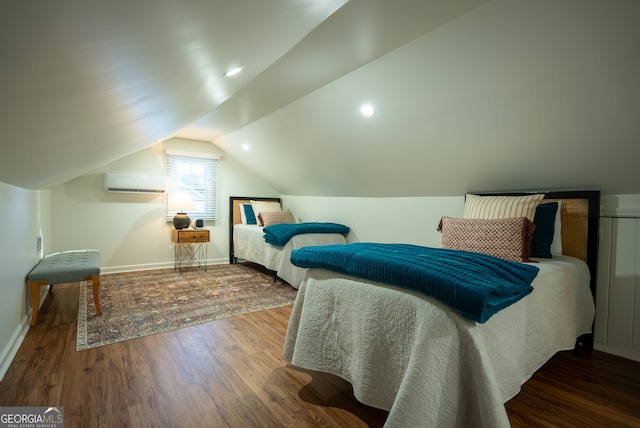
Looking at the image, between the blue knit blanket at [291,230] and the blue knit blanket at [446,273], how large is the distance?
201 centimetres

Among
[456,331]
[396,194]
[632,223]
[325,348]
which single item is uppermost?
[396,194]

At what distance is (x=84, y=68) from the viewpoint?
2.35 feet

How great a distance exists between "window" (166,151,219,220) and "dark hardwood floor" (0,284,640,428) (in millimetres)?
2790

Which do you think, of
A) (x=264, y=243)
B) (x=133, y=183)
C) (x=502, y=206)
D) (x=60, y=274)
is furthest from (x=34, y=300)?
(x=502, y=206)

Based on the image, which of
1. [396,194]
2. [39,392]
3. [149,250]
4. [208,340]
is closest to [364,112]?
[396,194]

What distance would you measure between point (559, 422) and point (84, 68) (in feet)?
7.71

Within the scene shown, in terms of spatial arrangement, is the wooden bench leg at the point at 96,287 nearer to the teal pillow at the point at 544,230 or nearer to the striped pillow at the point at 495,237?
the striped pillow at the point at 495,237

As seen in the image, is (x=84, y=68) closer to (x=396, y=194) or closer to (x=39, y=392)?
(x=39, y=392)

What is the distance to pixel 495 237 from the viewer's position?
Answer: 88.0 inches

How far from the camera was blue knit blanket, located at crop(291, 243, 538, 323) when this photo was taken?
4.08ft

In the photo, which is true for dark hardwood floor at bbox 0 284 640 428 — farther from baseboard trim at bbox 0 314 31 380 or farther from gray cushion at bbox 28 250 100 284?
gray cushion at bbox 28 250 100 284

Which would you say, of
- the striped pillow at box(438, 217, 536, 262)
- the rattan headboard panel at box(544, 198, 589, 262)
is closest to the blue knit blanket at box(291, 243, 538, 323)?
the striped pillow at box(438, 217, 536, 262)

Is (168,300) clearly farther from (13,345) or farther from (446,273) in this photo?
(446,273)

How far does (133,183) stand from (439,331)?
15.1 ft
